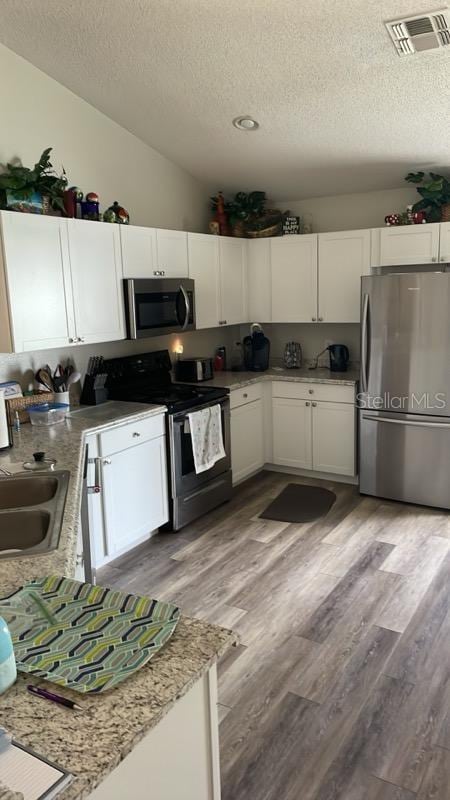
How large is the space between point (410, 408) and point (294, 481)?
123 cm

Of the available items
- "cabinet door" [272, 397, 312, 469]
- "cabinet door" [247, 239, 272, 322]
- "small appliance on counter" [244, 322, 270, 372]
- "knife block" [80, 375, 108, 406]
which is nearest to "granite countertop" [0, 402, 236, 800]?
"knife block" [80, 375, 108, 406]

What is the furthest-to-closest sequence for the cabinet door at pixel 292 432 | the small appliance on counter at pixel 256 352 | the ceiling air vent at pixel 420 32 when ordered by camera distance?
the small appliance on counter at pixel 256 352
the cabinet door at pixel 292 432
the ceiling air vent at pixel 420 32

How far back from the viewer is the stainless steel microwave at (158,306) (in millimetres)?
3801

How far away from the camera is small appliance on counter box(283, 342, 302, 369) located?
5293mm

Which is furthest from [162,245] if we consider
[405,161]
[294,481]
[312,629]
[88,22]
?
[312,629]

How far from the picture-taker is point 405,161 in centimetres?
425

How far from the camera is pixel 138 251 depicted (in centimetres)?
387

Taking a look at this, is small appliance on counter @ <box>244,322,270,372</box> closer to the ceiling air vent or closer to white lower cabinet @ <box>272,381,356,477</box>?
white lower cabinet @ <box>272,381,356,477</box>

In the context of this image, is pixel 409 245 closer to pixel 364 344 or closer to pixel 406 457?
pixel 364 344

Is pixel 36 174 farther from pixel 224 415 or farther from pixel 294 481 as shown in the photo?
pixel 294 481

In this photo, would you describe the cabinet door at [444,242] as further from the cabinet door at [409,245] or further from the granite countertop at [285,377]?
the granite countertop at [285,377]

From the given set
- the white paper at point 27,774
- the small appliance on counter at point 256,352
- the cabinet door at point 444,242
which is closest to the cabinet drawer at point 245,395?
the small appliance on counter at point 256,352

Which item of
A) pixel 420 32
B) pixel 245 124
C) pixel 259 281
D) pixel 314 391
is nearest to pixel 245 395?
pixel 314 391

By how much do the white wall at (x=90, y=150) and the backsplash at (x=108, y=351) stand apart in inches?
35.0
